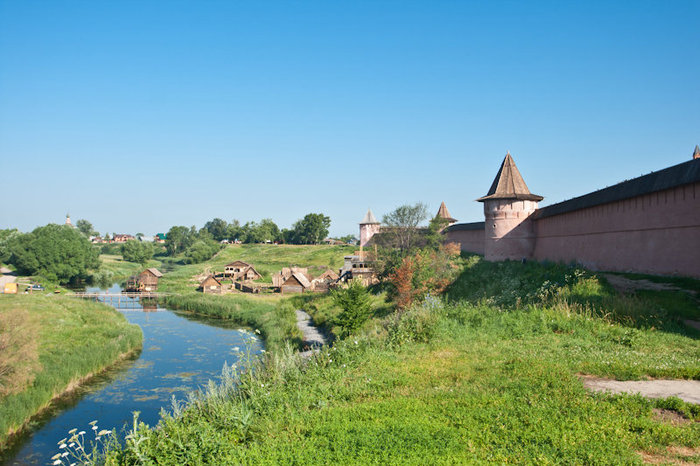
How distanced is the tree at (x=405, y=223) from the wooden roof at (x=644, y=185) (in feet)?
73.1

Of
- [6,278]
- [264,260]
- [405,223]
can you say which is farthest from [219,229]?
[405,223]

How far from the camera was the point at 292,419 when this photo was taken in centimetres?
541

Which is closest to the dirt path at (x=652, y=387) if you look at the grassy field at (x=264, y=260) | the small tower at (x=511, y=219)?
the small tower at (x=511, y=219)

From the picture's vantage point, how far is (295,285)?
45469mm

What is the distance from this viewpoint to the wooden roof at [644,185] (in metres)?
10.4

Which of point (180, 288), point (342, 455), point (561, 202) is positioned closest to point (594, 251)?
point (561, 202)

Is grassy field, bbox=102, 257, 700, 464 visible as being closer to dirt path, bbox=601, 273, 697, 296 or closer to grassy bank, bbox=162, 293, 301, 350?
dirt path, bbox=601, 273, 697, 296

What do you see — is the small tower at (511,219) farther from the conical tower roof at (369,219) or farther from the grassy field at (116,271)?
the grassy field at (116,271)

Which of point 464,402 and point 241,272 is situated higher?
point 241,272

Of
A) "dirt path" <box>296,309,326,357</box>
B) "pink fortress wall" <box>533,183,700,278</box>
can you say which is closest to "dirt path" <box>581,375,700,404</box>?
"pink fortress wall" <box>533,183,700,278</box>

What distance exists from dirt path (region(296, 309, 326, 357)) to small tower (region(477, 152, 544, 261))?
31.2 ft

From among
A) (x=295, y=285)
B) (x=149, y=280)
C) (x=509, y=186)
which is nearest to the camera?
(x=509, y=186)

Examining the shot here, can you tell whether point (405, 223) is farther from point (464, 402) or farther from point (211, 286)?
point (464, 402)

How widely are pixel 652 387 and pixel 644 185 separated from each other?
8212 mm
